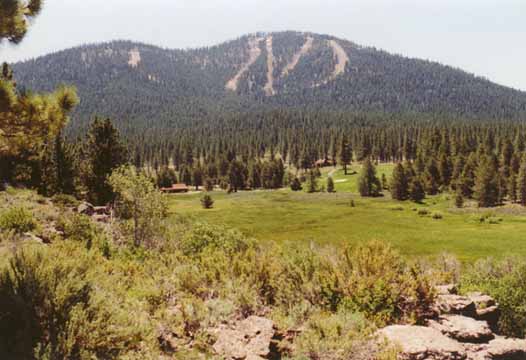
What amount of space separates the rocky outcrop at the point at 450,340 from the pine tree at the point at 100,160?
45.3 metres

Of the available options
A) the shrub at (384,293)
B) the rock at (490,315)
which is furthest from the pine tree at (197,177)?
the shrub at (384,293)

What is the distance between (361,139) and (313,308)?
17176cm

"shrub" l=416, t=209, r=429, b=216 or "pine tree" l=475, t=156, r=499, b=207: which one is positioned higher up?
"pine tree" l=475, t=156, r=499, b=207

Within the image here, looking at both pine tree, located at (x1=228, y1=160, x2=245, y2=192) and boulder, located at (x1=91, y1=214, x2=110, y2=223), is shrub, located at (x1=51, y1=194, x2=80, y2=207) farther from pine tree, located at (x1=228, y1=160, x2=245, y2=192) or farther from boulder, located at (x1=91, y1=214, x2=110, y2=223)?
pine tree, located at (x1=228, y1=160, x2=245, y2=192)

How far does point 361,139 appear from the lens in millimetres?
174625

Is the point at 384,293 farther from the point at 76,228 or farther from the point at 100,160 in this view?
the point at 100,160

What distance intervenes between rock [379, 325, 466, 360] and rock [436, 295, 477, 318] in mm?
1769

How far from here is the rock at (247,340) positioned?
697 centimetres

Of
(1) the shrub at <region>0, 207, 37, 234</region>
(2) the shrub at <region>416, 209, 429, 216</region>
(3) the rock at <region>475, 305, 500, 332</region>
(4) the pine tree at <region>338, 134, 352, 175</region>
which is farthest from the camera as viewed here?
(4) the pine tree at <region>338, 134, 352, 175</region>

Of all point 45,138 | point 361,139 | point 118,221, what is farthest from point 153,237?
point 361,139

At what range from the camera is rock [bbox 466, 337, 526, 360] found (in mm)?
7367

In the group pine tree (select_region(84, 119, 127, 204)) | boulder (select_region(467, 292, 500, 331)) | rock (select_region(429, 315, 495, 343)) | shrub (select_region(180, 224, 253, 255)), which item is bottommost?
shrub (select_region(180, 224, 253, 255))

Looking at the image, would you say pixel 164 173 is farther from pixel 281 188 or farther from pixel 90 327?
pixel 90 327

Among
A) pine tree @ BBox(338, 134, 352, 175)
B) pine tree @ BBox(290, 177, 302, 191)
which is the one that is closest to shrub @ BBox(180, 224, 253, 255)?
pine tree @ BBox(290, 177, 302, 191)
